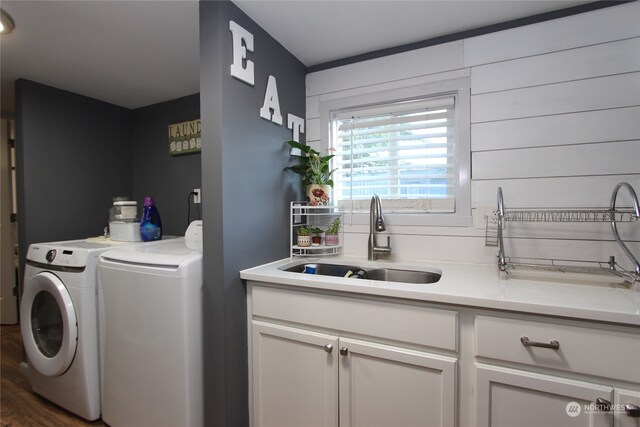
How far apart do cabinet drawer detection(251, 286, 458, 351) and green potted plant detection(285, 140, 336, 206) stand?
65cm

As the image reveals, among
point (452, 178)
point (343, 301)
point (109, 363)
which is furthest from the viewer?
point (452, 178)

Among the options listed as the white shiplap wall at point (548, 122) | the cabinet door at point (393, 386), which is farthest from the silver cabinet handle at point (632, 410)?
the white shiplap wall at point (548, 122)

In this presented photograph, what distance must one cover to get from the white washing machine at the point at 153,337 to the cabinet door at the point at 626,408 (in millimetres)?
1557

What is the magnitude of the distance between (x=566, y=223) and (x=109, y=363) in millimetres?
2457

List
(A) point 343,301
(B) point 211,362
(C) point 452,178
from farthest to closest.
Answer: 1. (C) point 452,178
2. (B) point 211,362
3. (A) point 343,301

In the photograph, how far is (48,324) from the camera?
1790 mm

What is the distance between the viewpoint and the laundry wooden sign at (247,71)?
1345 mm

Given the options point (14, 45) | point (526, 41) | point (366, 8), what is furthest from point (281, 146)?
point (14, 45)

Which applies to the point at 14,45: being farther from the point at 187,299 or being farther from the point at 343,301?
the point at 343,301

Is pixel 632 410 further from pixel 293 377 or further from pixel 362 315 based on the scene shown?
pixel 293 377

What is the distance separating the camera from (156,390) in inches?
53.4

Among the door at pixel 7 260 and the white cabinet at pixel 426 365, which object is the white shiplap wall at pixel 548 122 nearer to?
the white cabinet at pixel 426 365

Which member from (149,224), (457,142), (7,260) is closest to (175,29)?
(149,224)

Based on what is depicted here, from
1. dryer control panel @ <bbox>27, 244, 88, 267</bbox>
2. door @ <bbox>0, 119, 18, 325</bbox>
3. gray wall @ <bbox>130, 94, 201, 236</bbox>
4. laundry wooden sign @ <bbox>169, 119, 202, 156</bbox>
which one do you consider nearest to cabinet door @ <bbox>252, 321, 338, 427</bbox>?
dryer control panel @ <bbox>27, 244, 88, 267</bbox>
